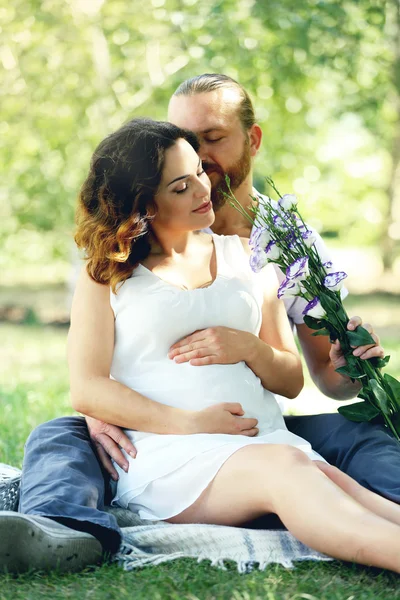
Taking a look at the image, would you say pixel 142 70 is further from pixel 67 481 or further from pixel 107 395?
pixel 67 481

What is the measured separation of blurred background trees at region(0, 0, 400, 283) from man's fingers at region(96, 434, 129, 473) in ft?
20.1

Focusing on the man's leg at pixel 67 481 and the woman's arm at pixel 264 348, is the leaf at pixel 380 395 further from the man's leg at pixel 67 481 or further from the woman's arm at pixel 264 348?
the man's leg at pixel 67 481

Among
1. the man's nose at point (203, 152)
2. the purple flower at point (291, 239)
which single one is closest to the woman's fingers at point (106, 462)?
the purple flower at point (291, 239)

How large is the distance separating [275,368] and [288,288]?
359mm

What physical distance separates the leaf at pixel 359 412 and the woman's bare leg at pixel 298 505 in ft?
2.13

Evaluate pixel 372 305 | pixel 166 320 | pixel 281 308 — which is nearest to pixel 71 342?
pixel 166 320

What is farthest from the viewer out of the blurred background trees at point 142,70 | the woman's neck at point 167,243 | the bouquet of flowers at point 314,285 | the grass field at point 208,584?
the blurred background trees at point 142,70

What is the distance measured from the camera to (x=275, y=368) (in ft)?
10.6

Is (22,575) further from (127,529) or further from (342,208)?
(342,208)

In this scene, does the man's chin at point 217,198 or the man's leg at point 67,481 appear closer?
the man's leg at point 67,481

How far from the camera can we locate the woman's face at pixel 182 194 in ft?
10.5

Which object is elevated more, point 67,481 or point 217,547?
point 67,481

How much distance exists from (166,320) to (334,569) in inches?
41.2

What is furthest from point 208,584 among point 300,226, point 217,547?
point 300,226
